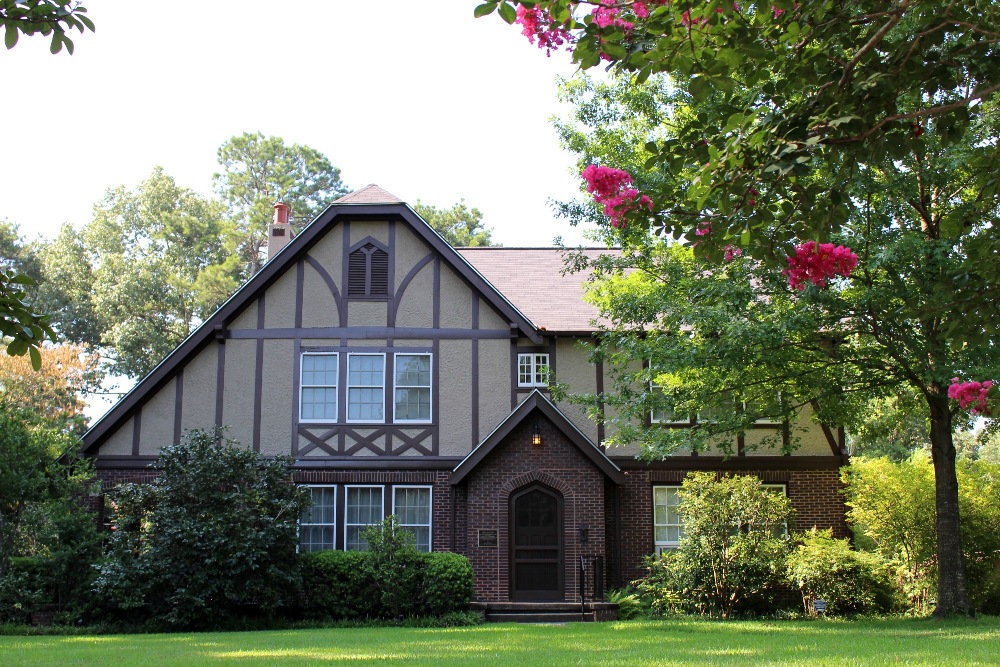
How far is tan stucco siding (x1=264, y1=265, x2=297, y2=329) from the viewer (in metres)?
20.3

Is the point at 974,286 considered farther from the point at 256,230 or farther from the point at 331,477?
the point at 256,230

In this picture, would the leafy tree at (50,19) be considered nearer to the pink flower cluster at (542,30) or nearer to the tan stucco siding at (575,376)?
the pink flower cluster at (542,30)

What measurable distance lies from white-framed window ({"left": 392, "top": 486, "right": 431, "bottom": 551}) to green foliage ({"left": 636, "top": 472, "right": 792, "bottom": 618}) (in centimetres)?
452

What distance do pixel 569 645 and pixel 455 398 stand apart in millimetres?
8077

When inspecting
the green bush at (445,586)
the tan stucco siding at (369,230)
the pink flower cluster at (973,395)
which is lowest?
the green bush at (445,586)

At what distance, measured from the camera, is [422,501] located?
1978 centimetres

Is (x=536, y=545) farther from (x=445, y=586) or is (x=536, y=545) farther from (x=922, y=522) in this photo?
(x=922, y=522)

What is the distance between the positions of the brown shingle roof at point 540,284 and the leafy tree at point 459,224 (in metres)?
16.7

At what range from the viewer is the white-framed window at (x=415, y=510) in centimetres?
1962

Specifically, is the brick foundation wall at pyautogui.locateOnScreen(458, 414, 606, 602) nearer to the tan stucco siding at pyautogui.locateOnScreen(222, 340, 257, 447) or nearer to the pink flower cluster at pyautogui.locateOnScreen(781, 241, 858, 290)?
the tan stucco siding at pyautogui.locateOnScreen(222, 340, 257, 447)

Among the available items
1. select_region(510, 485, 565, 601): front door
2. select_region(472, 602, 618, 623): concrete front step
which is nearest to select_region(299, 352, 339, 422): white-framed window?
select_region(510, 485, 565, 601): front door

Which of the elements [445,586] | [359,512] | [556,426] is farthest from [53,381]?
[556,426]

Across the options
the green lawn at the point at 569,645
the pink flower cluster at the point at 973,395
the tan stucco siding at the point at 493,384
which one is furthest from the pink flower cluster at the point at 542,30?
the tan stucco siding at the point at 493,384

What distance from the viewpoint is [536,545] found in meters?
18.8
